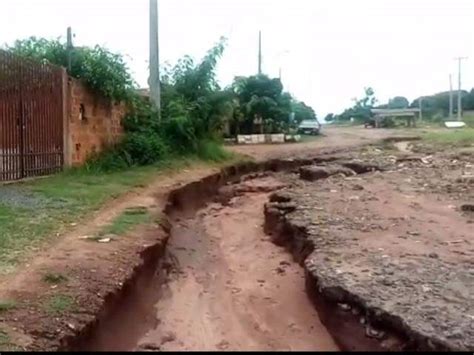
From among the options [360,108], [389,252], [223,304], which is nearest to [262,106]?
[389,252]

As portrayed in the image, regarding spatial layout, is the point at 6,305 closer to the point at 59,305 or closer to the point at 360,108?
the point at 59,305

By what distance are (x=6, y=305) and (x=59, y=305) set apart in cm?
45

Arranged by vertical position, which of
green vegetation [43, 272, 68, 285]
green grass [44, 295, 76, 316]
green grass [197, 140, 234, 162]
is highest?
green grass [197, 140, 234, 162]

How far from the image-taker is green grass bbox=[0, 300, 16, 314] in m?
5.16

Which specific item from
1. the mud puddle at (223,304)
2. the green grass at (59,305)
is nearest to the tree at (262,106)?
the mud puddle at (223,304)

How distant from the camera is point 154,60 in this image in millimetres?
19328

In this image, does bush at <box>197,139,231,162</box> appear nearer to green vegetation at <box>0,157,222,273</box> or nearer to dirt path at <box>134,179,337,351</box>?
green vegetation at <box>0,157,222,273</box>

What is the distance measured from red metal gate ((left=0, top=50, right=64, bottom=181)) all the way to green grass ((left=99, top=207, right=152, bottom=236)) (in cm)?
290

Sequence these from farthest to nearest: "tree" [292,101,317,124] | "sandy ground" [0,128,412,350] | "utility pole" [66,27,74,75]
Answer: "tree" [292,101,317,124] < "utility pole" [66,27,74,75] < "sandy ground" [0,128,412,350]

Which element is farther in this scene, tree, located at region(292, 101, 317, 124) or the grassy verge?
tree, located at region(292, 101, 317, 124)

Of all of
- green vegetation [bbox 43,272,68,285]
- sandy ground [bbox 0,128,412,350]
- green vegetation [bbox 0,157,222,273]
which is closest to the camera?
sandy ground [bbox 0,128,412,350]

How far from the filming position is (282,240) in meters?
10.2

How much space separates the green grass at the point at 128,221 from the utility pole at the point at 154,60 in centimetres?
872

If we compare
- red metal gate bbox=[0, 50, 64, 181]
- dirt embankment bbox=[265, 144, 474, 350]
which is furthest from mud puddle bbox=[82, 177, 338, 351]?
red metal gate bbox=[0, 50, 64, 181]
